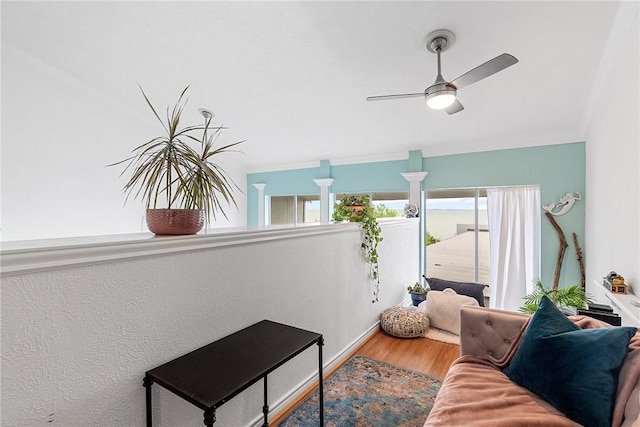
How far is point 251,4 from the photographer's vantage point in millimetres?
2436

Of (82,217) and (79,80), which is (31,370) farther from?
(79,80)

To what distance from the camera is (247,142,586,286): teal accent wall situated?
363 centimetres

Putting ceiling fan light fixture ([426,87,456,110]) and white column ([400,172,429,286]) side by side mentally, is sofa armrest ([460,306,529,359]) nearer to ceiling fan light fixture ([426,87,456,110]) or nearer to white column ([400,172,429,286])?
ceiling fan light fixture ([426,87,456,110])

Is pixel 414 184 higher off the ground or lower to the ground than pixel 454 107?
lower

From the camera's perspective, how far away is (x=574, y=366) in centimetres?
125

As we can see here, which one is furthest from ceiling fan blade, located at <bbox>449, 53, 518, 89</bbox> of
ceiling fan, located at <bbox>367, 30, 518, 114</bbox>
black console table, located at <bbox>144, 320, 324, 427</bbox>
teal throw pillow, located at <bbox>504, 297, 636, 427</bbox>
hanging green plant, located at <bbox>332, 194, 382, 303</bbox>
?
black console table, located at <bbox>144, 320, 324, 427</bbox>

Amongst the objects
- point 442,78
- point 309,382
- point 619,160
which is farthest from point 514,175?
point 309,382

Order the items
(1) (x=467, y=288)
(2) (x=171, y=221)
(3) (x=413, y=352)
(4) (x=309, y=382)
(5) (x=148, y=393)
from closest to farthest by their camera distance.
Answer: (5) (x=148, y=393) → (2) (x=171, y=221) → (4) (x=309, y=382) → (3) (x=413, y=352) → (1) (x=467, y=288)

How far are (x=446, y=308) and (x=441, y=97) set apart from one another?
7.39ft

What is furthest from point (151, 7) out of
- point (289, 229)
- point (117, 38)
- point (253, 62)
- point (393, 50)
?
point (289, 229)

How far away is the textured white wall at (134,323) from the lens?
0.91 metres

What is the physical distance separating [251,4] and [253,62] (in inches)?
29.8

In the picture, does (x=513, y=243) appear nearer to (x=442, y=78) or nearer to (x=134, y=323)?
(x=442, y=78)

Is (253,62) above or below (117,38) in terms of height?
below
